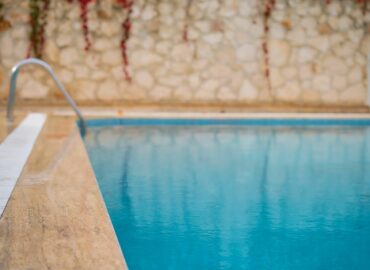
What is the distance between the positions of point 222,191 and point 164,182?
0.40m

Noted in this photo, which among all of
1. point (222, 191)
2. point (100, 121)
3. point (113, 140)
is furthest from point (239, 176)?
point (100, 121)

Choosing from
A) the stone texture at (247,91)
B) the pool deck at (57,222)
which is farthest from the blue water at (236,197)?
the stone texture at (247,91)

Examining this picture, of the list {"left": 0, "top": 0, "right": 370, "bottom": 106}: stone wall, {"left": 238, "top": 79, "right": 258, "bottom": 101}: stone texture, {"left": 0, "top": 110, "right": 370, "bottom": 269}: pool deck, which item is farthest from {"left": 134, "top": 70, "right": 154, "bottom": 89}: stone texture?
{"left": 0, "top": 110, "right": 370, "bottom": 269}: pool deck

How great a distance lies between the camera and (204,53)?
754 cm

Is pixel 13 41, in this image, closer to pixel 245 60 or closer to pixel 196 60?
pixel 196 60

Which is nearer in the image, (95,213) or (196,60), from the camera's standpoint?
(95,213)

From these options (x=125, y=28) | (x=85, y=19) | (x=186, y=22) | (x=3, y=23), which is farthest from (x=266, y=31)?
(x=3, y=23)

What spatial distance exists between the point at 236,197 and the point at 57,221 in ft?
4.96

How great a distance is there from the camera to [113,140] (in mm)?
5590

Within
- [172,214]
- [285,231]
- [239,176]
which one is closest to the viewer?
[285,231]

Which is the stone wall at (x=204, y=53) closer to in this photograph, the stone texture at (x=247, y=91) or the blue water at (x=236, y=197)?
the stone texture at (x=247, y=91)

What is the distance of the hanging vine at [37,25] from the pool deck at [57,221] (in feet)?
13.2

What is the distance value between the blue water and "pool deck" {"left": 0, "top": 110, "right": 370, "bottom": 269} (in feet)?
0.82

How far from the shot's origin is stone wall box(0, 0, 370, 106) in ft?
23.9
